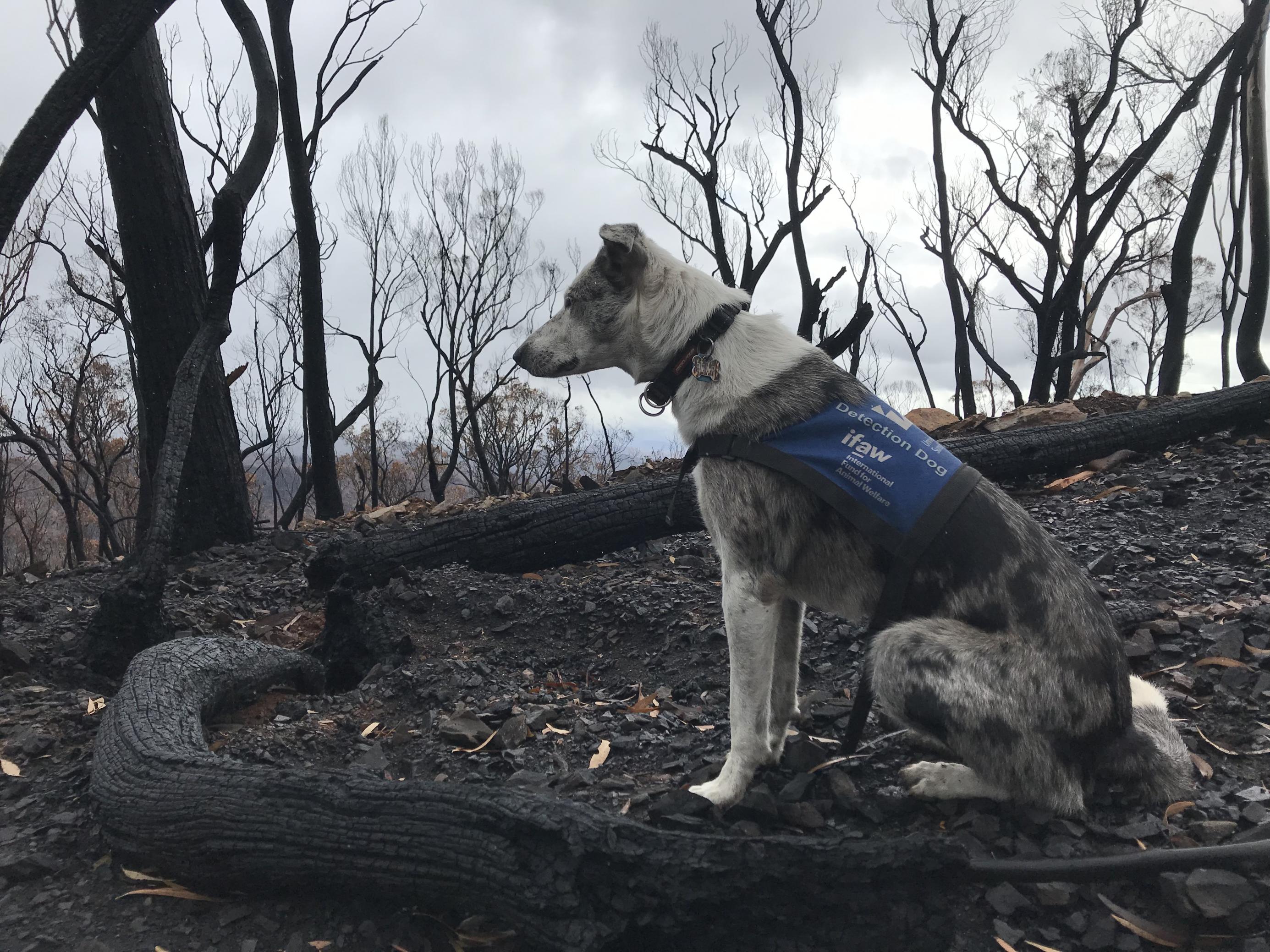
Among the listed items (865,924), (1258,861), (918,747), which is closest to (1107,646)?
(1258,861)

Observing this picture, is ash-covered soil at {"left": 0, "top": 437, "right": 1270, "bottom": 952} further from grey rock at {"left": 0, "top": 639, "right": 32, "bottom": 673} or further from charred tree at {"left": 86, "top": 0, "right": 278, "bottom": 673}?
charred tree at {"left": 86, "top": 0, "right": 278, "bottom": 673}

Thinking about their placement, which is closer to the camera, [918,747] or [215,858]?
[215,858]

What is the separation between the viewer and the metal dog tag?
375 centimetres

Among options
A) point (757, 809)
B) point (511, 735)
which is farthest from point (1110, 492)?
point (511, 735)

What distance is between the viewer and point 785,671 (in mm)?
3852

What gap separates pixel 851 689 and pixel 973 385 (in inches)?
731

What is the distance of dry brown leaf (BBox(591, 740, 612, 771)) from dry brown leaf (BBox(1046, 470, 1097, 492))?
20.3ft

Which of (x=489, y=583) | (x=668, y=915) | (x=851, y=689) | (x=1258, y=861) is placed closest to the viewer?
(x=668, y=915)

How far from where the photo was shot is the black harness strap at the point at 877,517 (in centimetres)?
327

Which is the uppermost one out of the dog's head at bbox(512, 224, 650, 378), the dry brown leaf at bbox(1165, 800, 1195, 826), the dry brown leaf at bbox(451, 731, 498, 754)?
the dog's head at bbox(512, 224, 650, 378)

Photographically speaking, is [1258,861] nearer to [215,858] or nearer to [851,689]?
[851,689]

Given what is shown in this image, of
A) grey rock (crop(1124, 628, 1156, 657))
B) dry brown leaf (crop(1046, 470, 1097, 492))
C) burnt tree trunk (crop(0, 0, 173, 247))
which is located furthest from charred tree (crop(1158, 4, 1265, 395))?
burnt tree trunk (crop(0, 0, 173, 247))

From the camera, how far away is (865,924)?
2.57m

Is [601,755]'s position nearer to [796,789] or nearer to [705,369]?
[796,789]
